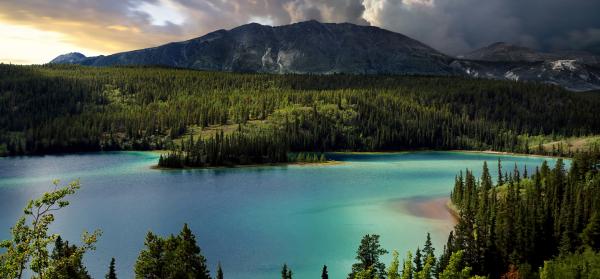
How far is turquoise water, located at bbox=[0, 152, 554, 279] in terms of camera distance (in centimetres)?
7081

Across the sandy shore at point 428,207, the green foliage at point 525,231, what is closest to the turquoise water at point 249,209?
the sandy shore at point 428,207

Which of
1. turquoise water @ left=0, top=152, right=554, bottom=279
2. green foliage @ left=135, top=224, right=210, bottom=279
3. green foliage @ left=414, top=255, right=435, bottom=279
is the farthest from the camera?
turquoise water @ left=0, top=152, right=554, bottom=279

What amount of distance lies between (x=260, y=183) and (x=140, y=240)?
68.5 meters

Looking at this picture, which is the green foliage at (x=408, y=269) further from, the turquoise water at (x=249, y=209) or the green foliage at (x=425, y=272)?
the turquoise water at (x=249, y=209)

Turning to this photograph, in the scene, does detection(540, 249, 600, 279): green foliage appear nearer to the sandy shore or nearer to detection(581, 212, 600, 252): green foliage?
detection(581, 212, 600, 252): green foliage

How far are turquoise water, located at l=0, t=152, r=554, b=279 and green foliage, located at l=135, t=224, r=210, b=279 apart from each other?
1663cm

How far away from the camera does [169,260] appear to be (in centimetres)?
4288

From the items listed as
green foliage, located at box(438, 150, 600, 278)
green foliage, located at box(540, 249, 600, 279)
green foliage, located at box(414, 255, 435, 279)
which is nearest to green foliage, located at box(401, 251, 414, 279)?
green foliage, located at box(414, 255, 435, 279)

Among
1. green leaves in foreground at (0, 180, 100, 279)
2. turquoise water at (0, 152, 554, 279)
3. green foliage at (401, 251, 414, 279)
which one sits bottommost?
turquoise water at (0, 152, 554, 279)

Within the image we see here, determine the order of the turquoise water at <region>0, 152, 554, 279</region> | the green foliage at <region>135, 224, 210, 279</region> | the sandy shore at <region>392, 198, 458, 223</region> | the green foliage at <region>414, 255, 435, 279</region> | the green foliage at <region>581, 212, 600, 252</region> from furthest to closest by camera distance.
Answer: the sandy shore at <region>392, 198, 458, 223</region> < the green foliage at <region>581, 212, 600, 252</region> < the turquoise water at <region>0, 152, 554, 279</region> < the green foliage at <region>135, 224, 210, 279</region> < the green foliage at <region>414, 255, 435, 279</region>

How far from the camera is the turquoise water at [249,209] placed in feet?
232

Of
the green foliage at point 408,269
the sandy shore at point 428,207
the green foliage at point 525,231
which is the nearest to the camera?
the green foliage at point 408,269

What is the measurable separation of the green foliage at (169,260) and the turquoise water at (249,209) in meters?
16.6

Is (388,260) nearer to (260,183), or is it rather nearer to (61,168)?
(260,183)
